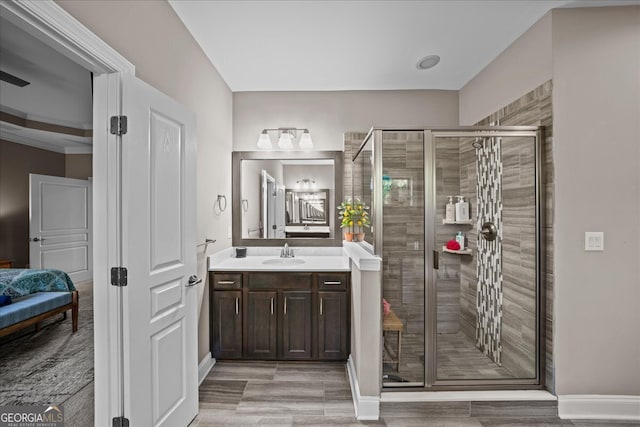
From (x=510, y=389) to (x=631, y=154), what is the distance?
1756 millimetres

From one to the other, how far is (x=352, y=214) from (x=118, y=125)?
2.21 metres

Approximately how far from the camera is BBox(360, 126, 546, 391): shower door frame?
2.18 metres

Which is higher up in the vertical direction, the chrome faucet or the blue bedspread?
the chrome faucet

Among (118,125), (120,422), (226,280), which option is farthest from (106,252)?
(226,280)

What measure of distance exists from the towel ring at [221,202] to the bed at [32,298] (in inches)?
80.0

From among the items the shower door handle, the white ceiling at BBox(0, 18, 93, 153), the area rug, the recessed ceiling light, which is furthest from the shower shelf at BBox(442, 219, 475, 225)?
the white ceiling at BBox(0, 18, 93, 153)

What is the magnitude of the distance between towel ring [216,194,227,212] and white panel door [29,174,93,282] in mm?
3780

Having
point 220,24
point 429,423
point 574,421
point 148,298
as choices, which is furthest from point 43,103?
point 574,421

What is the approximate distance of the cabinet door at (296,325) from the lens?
2.84m

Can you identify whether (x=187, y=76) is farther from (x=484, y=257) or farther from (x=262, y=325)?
(x=484, y=257)

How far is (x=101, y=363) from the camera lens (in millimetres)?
1516

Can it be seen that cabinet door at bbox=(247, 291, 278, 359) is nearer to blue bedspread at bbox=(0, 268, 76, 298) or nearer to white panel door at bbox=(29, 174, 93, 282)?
blue bedspread at bbox=(0, 268, 76, 298)

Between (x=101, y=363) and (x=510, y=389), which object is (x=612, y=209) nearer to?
(x=510, y=389)

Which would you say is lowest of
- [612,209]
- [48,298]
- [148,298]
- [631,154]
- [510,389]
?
[510,389]
